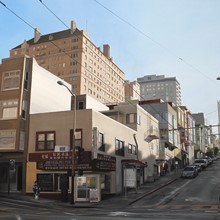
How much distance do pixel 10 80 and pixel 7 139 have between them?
570 cm

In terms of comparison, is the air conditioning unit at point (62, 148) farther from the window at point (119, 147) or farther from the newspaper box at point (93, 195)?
the window at point (119, 147)

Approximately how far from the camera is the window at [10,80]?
35.2m

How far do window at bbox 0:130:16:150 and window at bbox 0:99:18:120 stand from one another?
140 cm

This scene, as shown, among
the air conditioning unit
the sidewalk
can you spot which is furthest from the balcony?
the air conditioning unit

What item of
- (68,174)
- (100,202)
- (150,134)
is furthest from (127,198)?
(150,134)

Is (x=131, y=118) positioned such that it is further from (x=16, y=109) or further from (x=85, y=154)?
(x=16, y=109)

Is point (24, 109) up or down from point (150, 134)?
up

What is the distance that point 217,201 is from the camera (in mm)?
30766

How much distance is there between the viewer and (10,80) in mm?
35594

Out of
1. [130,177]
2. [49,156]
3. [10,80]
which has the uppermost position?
[10,80]

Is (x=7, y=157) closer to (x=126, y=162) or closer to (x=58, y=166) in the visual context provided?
(x=58, y=166)

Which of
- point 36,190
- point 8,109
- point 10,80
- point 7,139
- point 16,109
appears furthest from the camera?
point 10,80

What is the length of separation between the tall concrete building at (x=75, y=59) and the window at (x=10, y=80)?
74.7 m

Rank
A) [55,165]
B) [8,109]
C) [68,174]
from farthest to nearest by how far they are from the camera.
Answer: [8,109]
[55,165]
[68,174]
